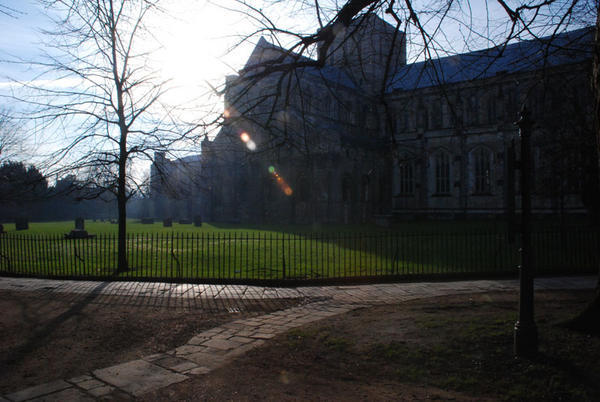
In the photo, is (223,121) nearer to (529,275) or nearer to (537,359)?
(529,275)

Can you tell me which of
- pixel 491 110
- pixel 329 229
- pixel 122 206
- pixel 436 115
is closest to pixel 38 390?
pixel 122 206

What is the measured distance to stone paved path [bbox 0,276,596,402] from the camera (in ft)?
13.6

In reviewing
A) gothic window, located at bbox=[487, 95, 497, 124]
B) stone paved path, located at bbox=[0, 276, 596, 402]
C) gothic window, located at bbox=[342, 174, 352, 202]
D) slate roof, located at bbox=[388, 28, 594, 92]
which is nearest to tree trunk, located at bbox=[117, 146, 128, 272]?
stone paved path, located at bbox=[0, 276, 596, 402]

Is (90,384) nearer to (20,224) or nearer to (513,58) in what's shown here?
(513,58)

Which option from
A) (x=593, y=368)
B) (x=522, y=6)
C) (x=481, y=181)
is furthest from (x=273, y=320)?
(x=481, y=181)

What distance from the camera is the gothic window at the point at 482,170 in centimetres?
3756

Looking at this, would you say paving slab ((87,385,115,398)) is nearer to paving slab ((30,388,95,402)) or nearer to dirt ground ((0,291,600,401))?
paving slab ((30,388,95,402))

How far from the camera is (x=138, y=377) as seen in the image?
4359 millimetres

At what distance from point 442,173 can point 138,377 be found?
129 feet

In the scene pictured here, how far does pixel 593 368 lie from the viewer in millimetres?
4051

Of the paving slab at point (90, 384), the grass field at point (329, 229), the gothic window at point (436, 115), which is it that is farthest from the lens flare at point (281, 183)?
the paving slab at point (90, 384)

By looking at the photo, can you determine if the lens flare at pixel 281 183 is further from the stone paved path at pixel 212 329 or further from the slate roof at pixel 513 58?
the slate roof at pixel 513 58

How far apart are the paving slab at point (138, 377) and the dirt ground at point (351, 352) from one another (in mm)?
174

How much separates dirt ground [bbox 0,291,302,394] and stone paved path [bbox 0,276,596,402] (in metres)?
0.31
